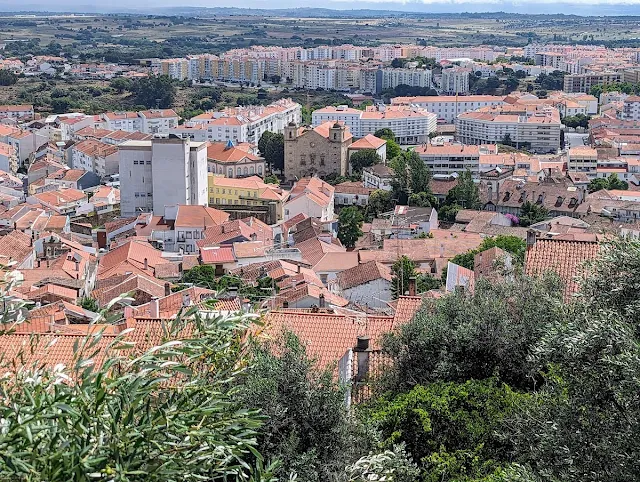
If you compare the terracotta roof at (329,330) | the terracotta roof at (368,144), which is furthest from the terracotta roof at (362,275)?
the terracotta roof at (368,144)

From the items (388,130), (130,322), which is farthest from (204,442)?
(388,130)

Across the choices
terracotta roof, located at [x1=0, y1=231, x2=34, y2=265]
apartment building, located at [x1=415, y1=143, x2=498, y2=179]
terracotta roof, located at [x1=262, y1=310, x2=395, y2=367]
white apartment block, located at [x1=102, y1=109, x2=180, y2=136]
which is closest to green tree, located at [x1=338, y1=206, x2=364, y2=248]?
terracotta roof, located at [x1=0, y1=231, x2=34, y2=265]

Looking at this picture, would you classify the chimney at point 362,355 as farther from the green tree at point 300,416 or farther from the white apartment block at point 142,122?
the white apartment block at point 142,122

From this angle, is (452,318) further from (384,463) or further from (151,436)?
(151,436)

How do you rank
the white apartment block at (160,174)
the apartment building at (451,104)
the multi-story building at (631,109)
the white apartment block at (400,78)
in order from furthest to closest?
the white apartment block at (400,78)
the apartment building at (451,104)
the multi-story building at (631,109)
the white apartment block at (160,174)

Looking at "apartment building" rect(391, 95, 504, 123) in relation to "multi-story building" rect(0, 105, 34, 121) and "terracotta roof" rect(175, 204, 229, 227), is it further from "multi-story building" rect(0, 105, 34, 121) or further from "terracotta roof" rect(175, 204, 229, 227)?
"terracotta roof" rect(175, 204, 229, 227)

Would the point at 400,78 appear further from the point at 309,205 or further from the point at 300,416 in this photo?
the point at 300,416

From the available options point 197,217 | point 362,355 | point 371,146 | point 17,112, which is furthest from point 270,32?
point 362,355
